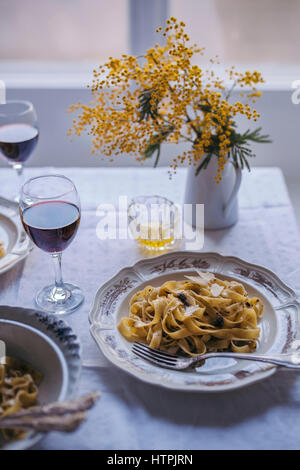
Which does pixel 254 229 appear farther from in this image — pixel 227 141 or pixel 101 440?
pixel 101 440

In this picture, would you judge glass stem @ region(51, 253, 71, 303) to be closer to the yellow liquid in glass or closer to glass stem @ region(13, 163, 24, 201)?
the yellow liquid in glass

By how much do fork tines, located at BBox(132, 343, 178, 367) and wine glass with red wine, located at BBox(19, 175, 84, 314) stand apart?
21 cm

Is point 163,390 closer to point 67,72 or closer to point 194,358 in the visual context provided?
point 194,358

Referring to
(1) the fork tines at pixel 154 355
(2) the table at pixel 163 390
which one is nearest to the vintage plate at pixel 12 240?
(2) the table at pixel 163 390

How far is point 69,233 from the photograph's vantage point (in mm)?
1043

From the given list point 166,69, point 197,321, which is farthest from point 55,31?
point 197,321

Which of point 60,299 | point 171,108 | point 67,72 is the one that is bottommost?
point 60,299

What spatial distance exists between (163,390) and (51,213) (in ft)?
1.31

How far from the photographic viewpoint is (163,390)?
35.3 inches

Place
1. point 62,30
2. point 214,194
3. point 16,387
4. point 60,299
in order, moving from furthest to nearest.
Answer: point 62,30
point 214,194
point 60,299
point 16,387

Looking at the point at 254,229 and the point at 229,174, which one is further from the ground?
the point at 229,174

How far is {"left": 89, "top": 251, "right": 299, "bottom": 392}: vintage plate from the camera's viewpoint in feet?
2.88

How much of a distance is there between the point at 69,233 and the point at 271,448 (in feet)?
1.73

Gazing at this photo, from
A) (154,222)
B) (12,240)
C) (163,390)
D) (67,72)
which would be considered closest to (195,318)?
(163,390)
